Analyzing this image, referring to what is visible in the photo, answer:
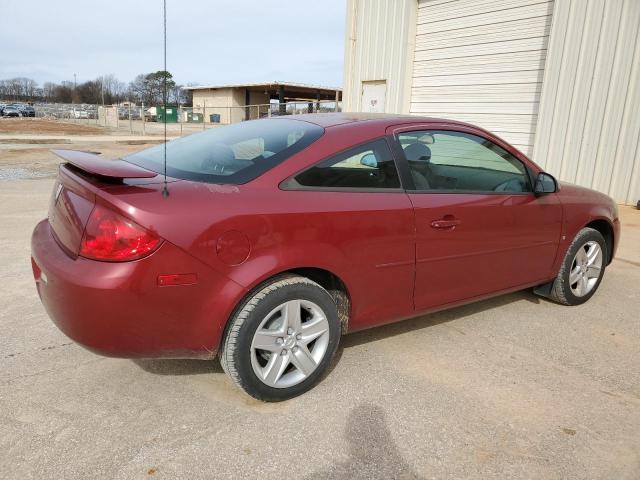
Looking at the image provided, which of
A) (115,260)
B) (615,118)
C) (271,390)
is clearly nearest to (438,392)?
(271,390)

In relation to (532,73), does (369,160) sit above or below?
below

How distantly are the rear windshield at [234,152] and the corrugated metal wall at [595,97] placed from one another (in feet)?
22.8

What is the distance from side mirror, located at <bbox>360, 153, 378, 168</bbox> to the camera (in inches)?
116

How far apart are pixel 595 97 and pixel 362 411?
7.79 m

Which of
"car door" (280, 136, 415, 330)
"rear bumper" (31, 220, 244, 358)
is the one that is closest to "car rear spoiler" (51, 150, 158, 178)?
"rear bumper" (31, 220, 244, 358)

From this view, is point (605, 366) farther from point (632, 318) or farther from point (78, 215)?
point (78, 215)

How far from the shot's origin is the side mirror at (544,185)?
3.69 meters

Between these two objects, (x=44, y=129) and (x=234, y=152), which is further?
(x=44, y=129)

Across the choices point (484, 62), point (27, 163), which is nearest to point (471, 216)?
point (484, 62)

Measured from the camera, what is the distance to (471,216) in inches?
129

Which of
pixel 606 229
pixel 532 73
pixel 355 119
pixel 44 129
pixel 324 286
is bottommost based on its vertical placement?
pixel 44 129

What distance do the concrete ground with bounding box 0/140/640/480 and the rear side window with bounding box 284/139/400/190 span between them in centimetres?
112

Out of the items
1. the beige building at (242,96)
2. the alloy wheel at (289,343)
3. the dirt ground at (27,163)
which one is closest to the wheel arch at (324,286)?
the alloy wheel at (289,343)

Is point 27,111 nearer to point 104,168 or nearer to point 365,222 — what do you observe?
point 104,168
